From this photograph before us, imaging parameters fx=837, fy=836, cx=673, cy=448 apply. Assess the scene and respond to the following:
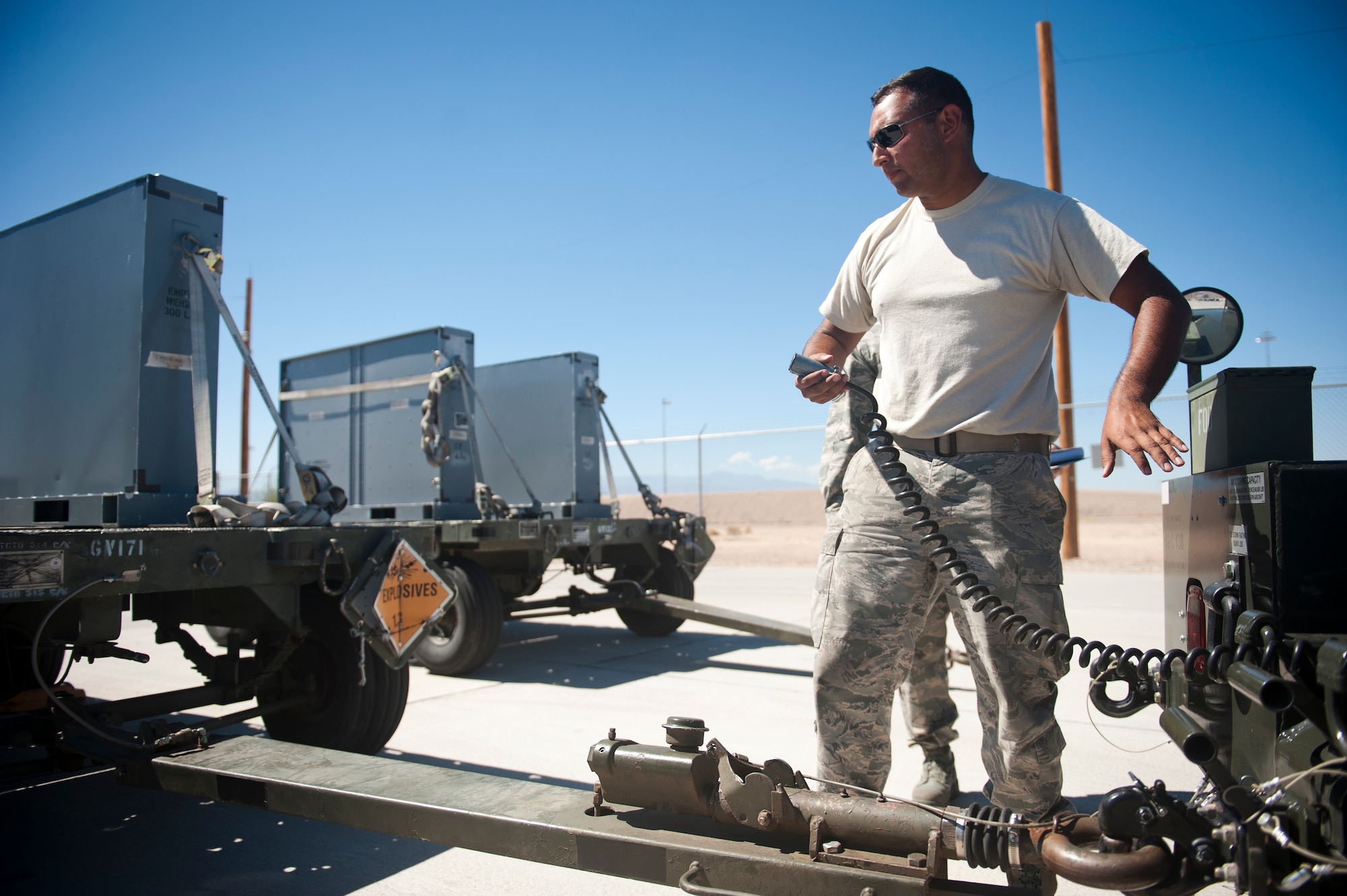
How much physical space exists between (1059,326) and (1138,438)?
43.3 feet

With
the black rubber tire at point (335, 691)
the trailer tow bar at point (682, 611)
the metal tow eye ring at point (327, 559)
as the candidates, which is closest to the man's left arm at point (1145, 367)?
the metal tow eye ring at point (327, 559)

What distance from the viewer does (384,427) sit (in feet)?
29.2

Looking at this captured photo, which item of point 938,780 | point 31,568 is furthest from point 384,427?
point 938,780

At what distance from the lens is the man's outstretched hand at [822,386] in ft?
7.13

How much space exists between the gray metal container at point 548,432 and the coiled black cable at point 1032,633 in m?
7.28

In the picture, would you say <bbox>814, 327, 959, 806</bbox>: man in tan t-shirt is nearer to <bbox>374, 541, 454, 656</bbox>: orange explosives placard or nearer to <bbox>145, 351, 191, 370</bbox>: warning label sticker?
<bbox>374, 541, 454, 656</bbox>: orange explosives placard

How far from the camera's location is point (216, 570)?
2.84 meters

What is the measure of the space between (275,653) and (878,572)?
2.58m

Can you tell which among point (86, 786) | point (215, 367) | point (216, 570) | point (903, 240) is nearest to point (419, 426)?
point (215, 367)

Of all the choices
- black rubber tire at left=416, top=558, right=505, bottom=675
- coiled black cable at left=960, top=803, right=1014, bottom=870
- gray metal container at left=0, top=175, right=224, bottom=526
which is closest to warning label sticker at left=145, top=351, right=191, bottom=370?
gray metal container at left=0, top=175, right=224, bottom=526

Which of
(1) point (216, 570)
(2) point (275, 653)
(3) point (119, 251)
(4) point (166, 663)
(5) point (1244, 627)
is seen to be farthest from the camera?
(4) point (166, 663)

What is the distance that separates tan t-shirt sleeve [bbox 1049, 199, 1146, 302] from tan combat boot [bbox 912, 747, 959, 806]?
2.03m

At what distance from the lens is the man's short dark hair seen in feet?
7.20

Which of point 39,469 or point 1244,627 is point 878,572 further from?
point 39,469
